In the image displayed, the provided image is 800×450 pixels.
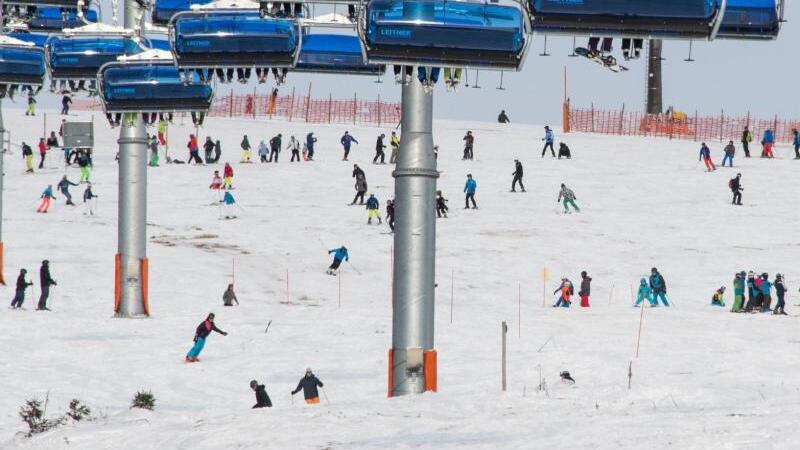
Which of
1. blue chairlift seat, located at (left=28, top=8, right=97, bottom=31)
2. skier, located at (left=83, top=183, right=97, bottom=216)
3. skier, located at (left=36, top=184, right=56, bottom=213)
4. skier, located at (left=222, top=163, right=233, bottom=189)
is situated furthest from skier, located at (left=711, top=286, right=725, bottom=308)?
skier, located at (left=36, top=184, right=56, bottom=213)

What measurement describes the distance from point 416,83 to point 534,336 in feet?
39.5

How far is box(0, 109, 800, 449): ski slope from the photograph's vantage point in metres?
15.6

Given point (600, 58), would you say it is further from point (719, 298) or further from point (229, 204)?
point (229, 204)

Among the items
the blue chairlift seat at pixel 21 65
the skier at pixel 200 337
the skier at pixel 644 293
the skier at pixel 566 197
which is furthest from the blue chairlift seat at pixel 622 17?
the skier at pixel 566 197

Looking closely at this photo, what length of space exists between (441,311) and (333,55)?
1050 centimetres

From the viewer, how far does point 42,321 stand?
3080cm

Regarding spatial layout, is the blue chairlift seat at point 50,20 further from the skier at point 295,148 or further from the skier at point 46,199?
the skier at point 295,148

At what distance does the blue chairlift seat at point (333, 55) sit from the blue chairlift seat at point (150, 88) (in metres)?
3.61

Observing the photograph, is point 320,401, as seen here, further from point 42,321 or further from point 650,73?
point 650,73

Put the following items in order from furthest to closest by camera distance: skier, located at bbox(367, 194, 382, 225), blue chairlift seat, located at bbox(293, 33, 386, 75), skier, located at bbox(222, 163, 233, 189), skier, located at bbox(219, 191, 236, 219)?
skier, located at bbox(222, 163, 233, 189) → skier, located at bbox(219, 191, 236, 219) → skier, located at bbox(367, 194, 382, 225) → blue chairlift seat, located at bbox(293, 33, 386, 75)

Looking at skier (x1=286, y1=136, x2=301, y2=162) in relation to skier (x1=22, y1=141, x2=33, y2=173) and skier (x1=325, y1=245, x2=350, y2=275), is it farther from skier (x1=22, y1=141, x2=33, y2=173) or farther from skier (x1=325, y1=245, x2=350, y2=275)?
skier (x1=325, y1=245, x2=350, y2=275)

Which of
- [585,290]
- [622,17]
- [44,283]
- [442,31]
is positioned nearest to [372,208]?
[585,290]

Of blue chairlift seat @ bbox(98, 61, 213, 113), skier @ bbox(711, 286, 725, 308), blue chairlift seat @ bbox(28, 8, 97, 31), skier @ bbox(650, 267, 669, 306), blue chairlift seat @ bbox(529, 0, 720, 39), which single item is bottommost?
skier @ bbox(711, 286, 725, 308)

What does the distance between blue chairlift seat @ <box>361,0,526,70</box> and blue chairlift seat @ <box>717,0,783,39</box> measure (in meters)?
2.29
